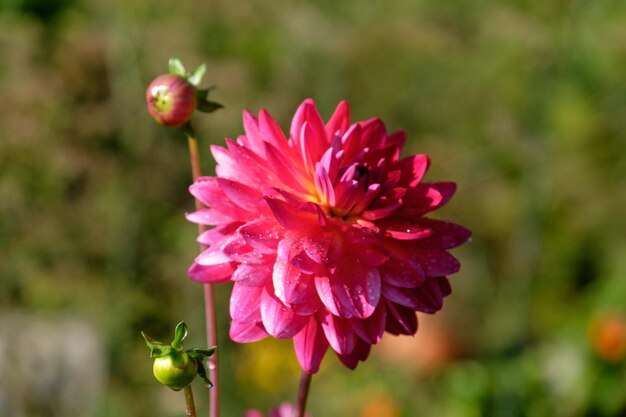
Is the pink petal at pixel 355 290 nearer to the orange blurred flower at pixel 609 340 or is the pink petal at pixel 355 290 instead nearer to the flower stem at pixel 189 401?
the flower stem at pixel 189 401

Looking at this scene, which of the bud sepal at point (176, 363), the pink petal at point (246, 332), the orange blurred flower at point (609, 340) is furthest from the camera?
the orange blurred flower at point (609, 340)

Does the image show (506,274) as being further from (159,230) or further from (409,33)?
(159,230)

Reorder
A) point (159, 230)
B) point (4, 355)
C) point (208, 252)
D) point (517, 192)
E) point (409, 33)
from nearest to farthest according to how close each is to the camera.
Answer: point (208, 252) < point (4, 355) < point (409, 33) < point (159, 230) < point (517, 192)

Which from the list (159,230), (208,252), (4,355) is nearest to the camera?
(208,252)

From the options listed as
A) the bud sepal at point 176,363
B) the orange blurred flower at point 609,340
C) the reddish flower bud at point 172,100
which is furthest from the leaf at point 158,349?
the orange blurred flower at point 609,340

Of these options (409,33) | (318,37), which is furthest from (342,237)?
(318,37)

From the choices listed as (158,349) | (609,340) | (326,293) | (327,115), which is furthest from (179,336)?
(327,115)
